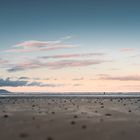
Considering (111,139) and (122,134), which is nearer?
(111,139)

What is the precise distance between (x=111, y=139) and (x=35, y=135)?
4954mm

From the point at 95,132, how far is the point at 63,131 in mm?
2320

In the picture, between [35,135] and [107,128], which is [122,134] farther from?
[35,135]

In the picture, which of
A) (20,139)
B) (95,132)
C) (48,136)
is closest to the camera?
(20,139)

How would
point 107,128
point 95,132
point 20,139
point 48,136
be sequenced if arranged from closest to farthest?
1. point 20,139
2. point 48,136
3. point 95,132
4. point 107,128

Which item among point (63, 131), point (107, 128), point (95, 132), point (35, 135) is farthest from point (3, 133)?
point (107, 128)

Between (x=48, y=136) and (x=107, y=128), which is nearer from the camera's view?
(x=48, y=136)

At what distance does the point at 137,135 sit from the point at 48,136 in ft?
19.1

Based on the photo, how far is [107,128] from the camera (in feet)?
75.7

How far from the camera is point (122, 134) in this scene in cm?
2034

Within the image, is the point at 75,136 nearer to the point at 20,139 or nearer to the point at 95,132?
the point at 95,132

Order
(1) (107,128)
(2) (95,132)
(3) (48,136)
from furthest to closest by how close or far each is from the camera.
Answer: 1. (1) (107,128)
2. (2) (95,132)
3. (3) (48,136)

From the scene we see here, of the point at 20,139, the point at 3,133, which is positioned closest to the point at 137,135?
the point at 20,139

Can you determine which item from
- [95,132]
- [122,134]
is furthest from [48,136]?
[122,134]
